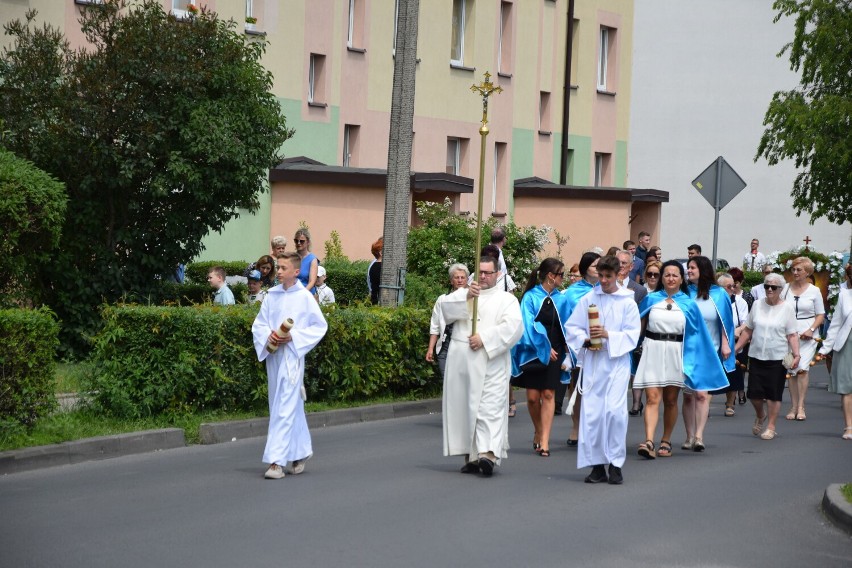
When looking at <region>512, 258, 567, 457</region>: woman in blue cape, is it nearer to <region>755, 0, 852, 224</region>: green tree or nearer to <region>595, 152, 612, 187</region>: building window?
<region>755, 0, 852, 224</region>: green tree

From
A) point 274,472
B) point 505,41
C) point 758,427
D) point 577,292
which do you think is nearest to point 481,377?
point 274,472

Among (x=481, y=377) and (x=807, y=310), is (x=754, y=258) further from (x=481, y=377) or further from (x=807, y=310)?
(x=481, y=377)

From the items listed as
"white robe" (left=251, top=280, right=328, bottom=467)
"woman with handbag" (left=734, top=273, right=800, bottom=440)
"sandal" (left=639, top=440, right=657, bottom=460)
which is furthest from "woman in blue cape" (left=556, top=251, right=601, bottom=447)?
"white robe" (left=251, top=280, right=328, bottom=467)

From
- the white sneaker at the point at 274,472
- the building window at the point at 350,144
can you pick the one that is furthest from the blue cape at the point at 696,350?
the building window at the point at 350,144

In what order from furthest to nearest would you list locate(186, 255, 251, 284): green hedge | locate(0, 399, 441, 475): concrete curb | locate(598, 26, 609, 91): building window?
locate(598, 26, 609, 91): building window < locate(186, 255, 251, 284): green hedge < locate(0, 399, 441, 475): concrete curb

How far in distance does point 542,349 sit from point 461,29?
74.0ft

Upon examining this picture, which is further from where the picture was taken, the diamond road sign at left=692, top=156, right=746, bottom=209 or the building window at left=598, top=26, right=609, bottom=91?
the building window at left=598, top=26, right=609, bottom=91

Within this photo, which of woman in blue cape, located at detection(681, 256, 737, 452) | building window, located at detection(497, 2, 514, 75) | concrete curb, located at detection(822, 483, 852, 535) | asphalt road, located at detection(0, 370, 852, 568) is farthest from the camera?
building window, located at detection(497, 2, 514, 75)

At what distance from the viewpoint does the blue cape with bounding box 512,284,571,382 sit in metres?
12.9

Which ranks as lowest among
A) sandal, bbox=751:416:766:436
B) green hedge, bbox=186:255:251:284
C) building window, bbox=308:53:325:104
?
sandal, bbox=751:416:766:436

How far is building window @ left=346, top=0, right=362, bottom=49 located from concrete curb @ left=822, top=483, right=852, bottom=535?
74.0 ft

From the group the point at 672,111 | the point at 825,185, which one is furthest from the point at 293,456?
the point at 672,111

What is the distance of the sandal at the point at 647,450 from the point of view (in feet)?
40.9

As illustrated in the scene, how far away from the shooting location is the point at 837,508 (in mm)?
9516
